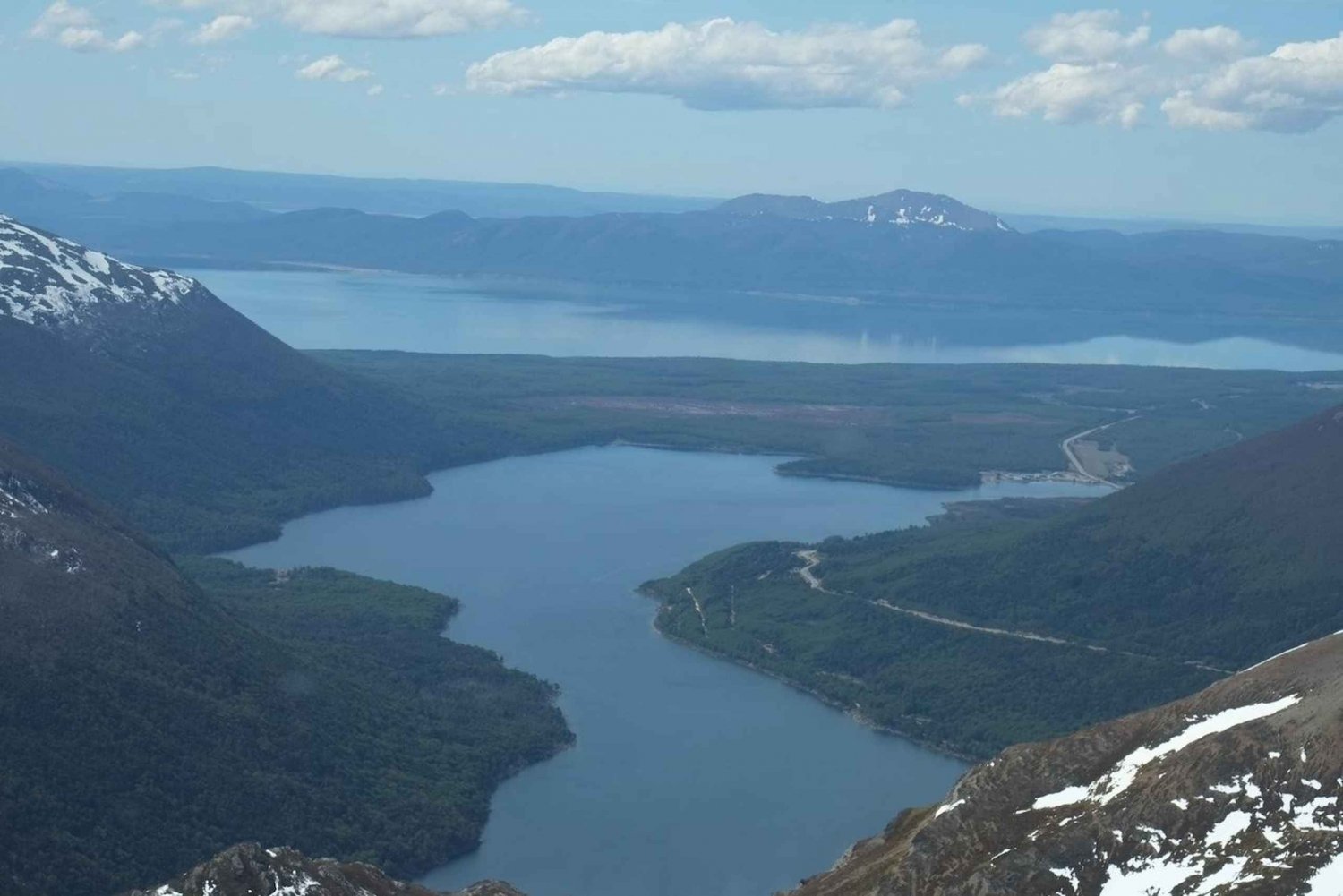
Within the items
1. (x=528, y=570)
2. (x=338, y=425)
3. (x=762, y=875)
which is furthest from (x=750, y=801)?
(x=338, y=425)

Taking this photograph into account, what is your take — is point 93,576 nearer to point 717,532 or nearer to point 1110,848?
point 1110,848

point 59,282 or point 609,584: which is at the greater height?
point 59,282

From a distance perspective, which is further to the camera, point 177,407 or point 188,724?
point 177,407

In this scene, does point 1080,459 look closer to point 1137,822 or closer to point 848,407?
point 848,407

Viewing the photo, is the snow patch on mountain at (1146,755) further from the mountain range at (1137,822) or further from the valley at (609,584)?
the valley at (609,584)

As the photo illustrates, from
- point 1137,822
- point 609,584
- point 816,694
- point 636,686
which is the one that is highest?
point 1137,822

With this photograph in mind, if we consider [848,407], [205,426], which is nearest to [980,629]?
[205,426]

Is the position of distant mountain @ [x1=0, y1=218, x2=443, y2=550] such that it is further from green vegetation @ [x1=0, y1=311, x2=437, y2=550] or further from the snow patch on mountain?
the snow patch on mountain

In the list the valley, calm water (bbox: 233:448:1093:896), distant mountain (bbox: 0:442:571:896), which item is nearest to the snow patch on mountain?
the valley
